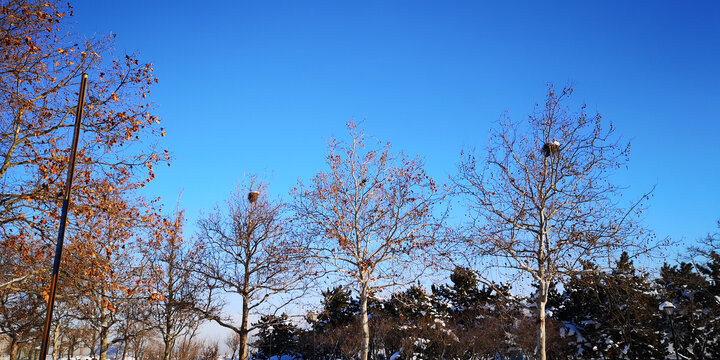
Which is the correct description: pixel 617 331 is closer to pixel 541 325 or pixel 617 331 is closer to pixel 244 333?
pixel 541 325

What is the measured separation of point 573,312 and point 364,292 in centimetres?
2340

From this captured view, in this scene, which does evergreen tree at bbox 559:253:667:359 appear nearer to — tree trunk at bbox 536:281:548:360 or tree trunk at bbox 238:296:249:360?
tree trunk at bbox 536:281:548:360

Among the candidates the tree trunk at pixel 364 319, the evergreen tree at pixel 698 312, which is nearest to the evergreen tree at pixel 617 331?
the evergreen tree at pixel 698 312

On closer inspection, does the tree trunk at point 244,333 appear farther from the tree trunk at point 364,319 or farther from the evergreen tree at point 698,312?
the evergreen tree at point 698,312

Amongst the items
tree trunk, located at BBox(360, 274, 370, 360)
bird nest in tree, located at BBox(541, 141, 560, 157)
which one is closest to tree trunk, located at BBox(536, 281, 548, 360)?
bird nest in tree, located at BBox(541, 141, 560, 157)

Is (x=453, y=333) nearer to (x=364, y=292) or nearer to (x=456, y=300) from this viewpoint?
(x=456, y=300)

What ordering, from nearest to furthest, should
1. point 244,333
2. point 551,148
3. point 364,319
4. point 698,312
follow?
point 551,148 → point 364,319 → point 244,333 → point 698,312

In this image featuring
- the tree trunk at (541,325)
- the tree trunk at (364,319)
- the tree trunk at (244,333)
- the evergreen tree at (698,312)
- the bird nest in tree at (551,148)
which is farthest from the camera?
the evergreen tree at (698,312)

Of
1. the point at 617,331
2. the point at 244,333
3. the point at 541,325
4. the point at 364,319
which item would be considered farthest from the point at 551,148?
the point at 617,331

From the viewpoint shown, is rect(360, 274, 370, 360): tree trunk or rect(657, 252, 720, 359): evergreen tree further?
rect(657, 252, 720, 359): evergreen tree

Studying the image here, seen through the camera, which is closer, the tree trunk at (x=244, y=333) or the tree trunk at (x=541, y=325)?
the tree trunk at (x=541, y=325)

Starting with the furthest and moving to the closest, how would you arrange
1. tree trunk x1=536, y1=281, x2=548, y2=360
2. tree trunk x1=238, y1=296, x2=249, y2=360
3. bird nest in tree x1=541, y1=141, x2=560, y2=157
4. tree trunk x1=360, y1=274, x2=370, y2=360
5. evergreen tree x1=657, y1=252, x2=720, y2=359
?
1. evergreen tree x1=657, y1=252, x2=720, y2=359
2. tree trunk x1=238, y1=296, x2=249, y2=360
3. tree trunk x1=360, y1=274, x2=370, y2=360
4. bird nest in tree x1=541, y1=141, x2=560, y2=157
5. tree trunk x1=536, y1=281, x2=548, y2=360

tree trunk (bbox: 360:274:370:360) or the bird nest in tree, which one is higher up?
the bird nest in tree

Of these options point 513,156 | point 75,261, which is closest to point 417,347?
point 513,156
